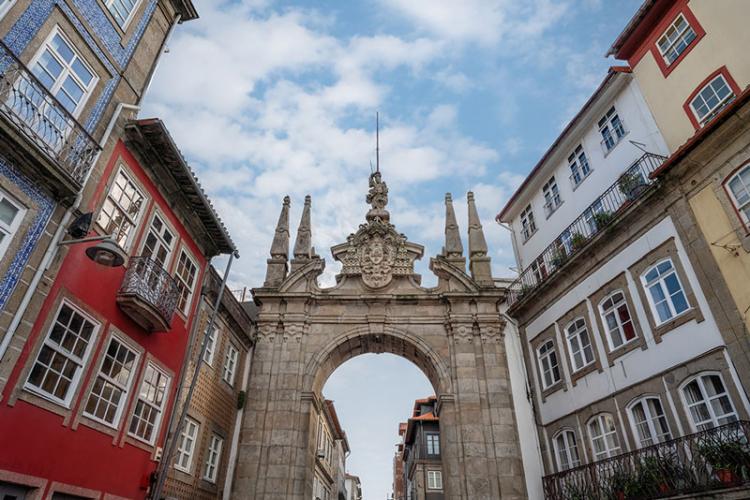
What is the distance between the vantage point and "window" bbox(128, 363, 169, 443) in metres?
10.3

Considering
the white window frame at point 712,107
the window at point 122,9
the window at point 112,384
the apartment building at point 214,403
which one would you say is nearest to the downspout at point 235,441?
the apartment building at point 214,403

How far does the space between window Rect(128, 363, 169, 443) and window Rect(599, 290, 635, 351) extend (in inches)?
444

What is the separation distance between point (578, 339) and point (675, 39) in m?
8.37

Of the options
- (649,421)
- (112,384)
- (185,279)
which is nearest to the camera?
(112,384)

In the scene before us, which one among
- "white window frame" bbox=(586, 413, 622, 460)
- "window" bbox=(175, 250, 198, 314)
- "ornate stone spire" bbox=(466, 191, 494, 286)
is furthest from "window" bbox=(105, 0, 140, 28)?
"white window frame" bbox=(586, 413, 622, 460)

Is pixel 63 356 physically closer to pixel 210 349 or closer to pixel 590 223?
pixel 210 349

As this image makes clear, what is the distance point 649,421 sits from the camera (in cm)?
1048

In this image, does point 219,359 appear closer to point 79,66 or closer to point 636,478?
point 79,66

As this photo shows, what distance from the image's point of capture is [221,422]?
14398mm

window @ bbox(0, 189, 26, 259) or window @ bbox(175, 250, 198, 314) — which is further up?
window @ bbox(175, 250, 198, 314)

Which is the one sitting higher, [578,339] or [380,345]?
[380,345]

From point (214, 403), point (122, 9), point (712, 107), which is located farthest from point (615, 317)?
point (122, 9)

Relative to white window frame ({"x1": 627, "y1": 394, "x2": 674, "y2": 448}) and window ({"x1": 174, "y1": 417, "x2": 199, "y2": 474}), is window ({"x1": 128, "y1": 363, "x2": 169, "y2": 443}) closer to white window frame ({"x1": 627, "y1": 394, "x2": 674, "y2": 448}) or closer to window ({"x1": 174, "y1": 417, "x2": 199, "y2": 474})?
window ({"x1": 174, "y1": 417, "x2": 199, "y2": 474})

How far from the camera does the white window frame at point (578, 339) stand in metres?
12.8
